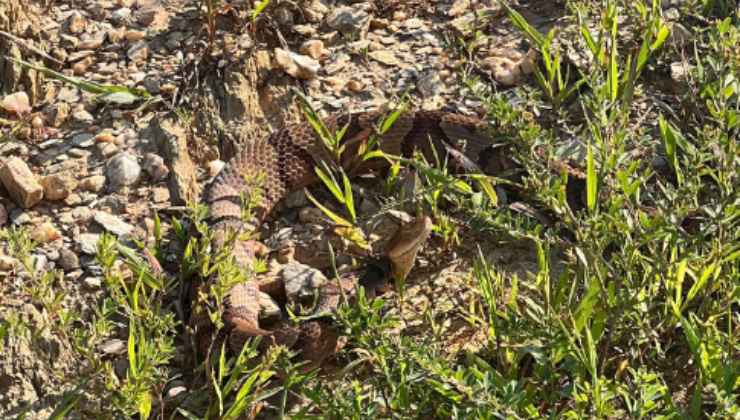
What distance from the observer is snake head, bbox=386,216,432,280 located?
3605mm

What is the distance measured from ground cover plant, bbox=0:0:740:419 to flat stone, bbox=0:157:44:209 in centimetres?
50

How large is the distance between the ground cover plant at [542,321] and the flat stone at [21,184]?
50 centimetres

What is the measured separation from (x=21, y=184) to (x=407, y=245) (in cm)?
164

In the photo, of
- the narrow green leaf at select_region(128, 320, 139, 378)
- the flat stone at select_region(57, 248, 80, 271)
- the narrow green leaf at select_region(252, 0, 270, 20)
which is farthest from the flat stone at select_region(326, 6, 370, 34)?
the narrow green leaf at select_region(128, 320, 139, 378)

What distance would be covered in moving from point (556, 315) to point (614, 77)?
84 cm

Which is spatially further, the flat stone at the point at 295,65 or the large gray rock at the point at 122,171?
the flat stone at the point at 295,65

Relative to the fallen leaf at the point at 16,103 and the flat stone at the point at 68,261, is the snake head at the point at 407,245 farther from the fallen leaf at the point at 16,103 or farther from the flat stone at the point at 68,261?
the fallen leaf at the point at 16,103

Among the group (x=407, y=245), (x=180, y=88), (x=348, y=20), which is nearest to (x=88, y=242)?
(x=180, y=88)

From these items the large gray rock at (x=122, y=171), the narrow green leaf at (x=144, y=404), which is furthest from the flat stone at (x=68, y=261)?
the narrow green leaf at (x=144, y=404)

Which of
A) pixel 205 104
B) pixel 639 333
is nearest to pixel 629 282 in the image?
pixel 639 333

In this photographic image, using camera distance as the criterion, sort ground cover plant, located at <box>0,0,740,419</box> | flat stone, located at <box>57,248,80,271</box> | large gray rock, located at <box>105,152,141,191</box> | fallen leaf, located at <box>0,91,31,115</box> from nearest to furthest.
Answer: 1. ground cover plant, located at <box>0,0,740,419</box>
2. flat stone, located at <box>57,248,80,271</box>
3. large gray rock, located at <box>105,152,141,191</box>
4. fallen leaf, located at <box>0,91,31,115</box>

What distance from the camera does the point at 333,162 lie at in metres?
4.38

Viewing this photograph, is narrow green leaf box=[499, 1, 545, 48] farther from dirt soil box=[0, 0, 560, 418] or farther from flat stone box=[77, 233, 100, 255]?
flat stone box=[77, 233, 100, 255]

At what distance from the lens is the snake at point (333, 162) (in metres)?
3.63
